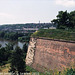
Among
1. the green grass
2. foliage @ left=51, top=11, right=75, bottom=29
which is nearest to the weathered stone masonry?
the green grass

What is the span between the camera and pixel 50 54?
51.8ft

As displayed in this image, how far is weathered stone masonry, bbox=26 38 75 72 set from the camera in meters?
13.4

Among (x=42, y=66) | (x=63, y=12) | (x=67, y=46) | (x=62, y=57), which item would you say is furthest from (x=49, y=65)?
(x=63, y=12)

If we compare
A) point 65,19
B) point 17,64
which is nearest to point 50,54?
point 17,64

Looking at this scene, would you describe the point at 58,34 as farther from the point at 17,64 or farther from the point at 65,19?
the point at 65,19

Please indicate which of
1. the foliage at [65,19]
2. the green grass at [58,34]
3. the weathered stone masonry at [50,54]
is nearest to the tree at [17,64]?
the weathered stone masonry at [50,54]

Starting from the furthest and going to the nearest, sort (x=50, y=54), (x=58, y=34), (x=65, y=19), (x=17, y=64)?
1. (x=65, y=19)
2. (x=58, y=34)
3. (x=50, y=54)
4. (x=17, y=64)

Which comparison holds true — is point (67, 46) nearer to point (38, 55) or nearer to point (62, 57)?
point (62, 57)

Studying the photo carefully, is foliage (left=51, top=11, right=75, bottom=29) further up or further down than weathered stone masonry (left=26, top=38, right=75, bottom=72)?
further up

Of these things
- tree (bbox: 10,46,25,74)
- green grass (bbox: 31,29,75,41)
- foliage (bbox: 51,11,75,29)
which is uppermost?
foliage (bbox: 51,11,75,29)

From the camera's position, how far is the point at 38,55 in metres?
18.0

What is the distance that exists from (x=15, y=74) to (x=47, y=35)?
21.5 ft

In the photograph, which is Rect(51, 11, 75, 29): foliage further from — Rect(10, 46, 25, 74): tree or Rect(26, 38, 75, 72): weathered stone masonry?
Rect(10, 46, 25, 74): tree

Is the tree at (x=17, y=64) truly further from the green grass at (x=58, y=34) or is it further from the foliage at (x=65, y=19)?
the foliage at (x=65, y=19)
